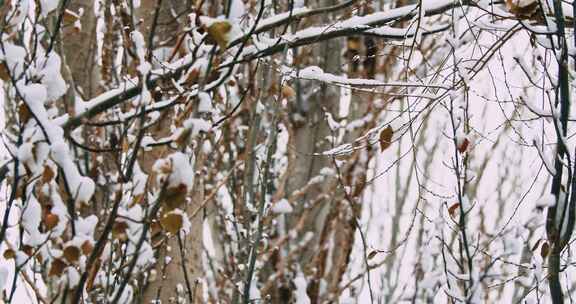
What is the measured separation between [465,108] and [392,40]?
0.39 m

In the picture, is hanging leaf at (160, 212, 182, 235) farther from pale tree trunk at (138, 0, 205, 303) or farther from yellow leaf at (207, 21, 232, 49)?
pale tree trunk at (138, 0, 205, 303)

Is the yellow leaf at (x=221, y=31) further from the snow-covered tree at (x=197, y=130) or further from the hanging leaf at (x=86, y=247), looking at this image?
the hanging leaf at (x=86, y=247)

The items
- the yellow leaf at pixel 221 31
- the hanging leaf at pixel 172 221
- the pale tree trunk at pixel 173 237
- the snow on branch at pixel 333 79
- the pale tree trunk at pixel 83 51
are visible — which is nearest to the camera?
the yellow leaf at pixel 221 31

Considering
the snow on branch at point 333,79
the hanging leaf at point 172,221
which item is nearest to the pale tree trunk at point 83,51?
the snow on branch at point 333,79

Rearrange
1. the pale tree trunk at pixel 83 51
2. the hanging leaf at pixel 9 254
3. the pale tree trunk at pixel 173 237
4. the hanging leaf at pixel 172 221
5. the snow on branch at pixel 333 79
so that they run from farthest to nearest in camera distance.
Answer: the pale tree trunk at pixel 83 51 < the pale tree trunk at pixel 173 237 < the snow on branch at pixel 333 79 < the hanging leaf at pixel 9 254 < the hanging leaf at pixel 172 221

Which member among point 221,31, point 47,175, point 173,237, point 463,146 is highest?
point 173,237

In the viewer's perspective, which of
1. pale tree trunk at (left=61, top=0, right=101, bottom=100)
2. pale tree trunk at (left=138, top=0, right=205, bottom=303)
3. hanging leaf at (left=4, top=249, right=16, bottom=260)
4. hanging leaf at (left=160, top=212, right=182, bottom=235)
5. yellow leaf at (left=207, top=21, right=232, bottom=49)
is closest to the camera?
yellow leaf at (left=207, top=21, right=232, bottom=49)

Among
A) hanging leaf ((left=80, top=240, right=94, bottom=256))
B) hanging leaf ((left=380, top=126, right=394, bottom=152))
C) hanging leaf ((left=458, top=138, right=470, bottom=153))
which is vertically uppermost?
hanging leaf ((left=380, top=126, right=394, bottom=152))

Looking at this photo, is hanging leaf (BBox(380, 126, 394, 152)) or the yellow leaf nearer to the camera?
the yellow leaf

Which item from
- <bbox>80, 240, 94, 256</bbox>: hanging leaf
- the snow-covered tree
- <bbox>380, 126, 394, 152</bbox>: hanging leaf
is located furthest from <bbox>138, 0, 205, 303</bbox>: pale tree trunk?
<bbox>80, 240, 94, 256</bbox>: hanging leaf

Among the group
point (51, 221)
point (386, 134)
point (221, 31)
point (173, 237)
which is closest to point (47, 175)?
point (51, 221)

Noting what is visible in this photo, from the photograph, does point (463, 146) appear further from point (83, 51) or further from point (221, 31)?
point (83, 51)

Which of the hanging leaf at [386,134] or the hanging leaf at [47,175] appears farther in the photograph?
the hanging leaf at [386,134]

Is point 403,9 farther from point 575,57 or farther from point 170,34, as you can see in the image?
point 170,34
